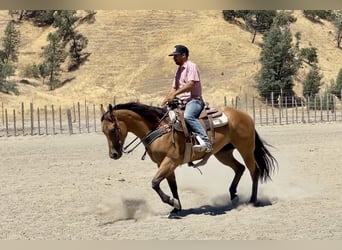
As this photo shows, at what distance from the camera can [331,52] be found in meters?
51.4

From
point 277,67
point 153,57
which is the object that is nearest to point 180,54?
point 277,67

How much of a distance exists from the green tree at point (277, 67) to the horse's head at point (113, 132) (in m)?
29.7

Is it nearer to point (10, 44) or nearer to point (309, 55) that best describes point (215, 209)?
point (309, 55)

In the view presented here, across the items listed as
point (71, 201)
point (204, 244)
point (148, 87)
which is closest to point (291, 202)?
point (71, 201)

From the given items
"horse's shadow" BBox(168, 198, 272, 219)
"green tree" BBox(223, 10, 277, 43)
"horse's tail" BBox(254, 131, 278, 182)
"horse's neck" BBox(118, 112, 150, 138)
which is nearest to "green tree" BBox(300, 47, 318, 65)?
"green tree" BBox(223, 10, 277, 43)

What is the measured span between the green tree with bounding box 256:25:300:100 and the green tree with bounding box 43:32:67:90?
49.3ft

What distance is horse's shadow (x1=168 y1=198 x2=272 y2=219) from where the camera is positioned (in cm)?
658

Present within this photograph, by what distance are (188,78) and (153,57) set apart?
3870 centimetres

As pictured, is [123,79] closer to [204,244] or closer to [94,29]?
[94,29]

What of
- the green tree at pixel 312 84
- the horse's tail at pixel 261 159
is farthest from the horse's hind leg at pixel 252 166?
the green tree at pixel 312 84

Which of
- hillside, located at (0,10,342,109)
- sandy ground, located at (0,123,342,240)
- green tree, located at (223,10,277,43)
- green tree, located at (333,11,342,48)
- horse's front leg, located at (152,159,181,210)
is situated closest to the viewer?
sandy ground, located at (0,123,342,240)

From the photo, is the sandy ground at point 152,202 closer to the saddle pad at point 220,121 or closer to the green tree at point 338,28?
the saddle pad at point 220,121

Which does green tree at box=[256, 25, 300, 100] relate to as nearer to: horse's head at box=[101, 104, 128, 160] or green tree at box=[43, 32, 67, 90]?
green tree at box=[43, 32, 67, 90]

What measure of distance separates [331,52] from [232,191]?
1835 inches
